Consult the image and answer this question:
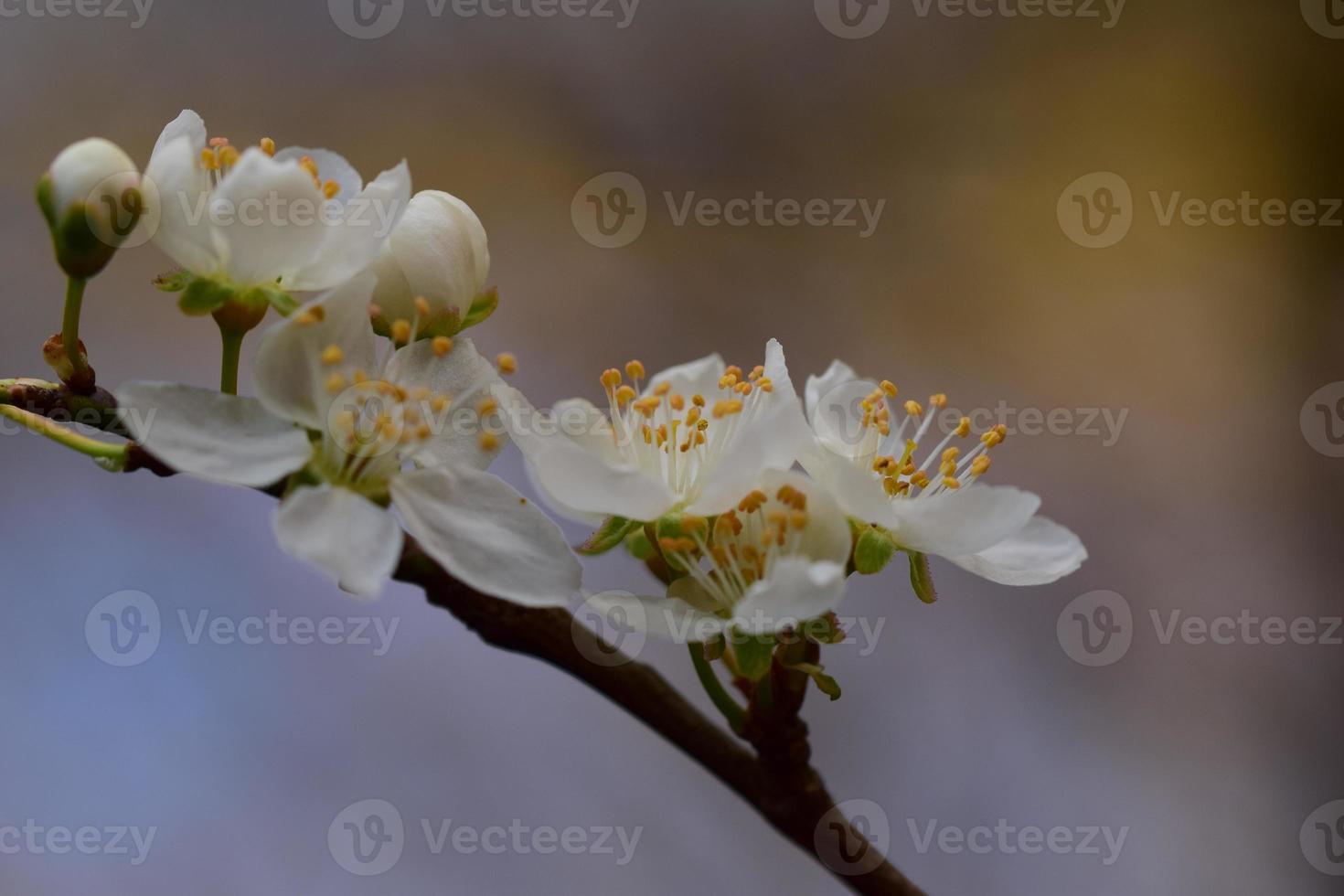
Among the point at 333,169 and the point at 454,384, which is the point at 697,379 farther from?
the point at 333,169

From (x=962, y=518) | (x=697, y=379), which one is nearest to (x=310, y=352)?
(x=697, y=379)

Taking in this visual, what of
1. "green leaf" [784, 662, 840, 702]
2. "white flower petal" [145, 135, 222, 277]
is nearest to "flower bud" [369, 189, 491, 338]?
"white flower petal" [145, 135, 222, 277]

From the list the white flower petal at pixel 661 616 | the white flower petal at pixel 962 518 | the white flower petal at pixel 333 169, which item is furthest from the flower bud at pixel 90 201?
the white flower petal at pixel 962 518

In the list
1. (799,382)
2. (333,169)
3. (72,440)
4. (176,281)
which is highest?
(799,382)

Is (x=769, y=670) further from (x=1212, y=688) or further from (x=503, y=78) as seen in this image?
(x=1212, y=688)

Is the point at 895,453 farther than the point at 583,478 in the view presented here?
Yes

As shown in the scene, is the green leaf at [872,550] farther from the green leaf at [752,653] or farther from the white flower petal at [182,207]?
the white flower petal at [182,207]

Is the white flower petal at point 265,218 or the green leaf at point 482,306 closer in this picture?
the white flower petal at point 265,218
